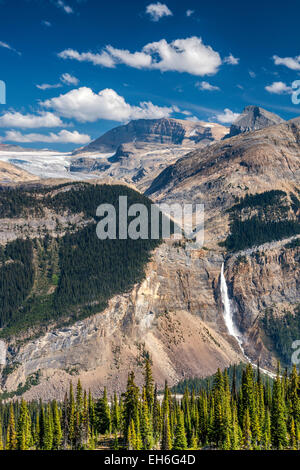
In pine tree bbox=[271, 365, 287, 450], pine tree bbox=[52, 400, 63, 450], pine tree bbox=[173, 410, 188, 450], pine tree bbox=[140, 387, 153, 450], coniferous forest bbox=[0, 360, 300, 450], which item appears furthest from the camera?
pine tree bbox=[52, 400, 63, 450]

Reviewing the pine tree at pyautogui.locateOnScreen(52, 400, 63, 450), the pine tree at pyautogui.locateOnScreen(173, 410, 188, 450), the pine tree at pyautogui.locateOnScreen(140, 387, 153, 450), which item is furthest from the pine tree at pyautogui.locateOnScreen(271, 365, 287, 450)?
the pine tree at pyautogui.locateOnScreen(52, 400, 63, 450)

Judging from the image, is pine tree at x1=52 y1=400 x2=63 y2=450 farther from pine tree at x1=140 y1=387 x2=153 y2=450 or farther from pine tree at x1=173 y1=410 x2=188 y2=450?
pine tree at x1=173 y1=410 x2=188 y2=450

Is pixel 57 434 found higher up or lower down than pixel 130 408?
lower down

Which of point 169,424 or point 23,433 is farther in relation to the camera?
point 169,424

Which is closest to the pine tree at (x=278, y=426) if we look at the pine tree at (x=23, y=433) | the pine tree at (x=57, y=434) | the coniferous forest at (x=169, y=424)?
the coniferous forest at (x=169, y=424)

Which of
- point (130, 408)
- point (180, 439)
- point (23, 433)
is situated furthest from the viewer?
point (130, 408)

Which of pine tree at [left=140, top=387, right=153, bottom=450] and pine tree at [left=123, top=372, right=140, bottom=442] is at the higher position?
pine tree at [left=123, top=372, right=140, bottom=442]

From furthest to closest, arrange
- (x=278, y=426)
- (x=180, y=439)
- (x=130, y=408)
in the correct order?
(x=130, y=408) → (x=278, y=426) → (x=180, y=439)

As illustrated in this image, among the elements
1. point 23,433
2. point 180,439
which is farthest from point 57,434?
point 180,439

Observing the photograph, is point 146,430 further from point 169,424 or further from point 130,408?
point 169,424
